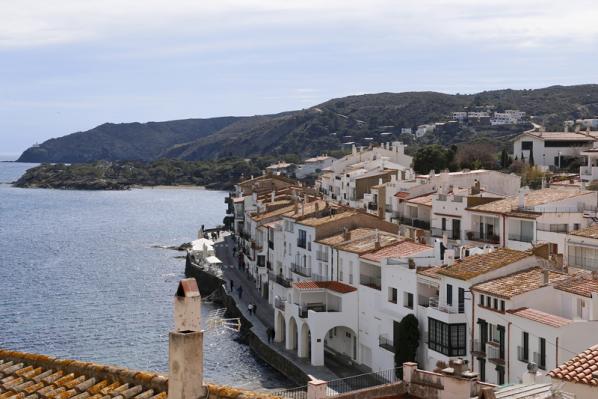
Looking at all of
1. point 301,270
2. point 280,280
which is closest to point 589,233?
point 301,270

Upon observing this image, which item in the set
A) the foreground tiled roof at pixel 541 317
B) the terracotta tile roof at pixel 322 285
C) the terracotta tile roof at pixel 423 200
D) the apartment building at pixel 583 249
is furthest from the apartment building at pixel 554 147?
the foreground tiled roof at pixel 541 317

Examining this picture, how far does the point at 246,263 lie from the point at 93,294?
1168 cm

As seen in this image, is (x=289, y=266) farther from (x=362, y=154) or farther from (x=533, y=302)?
(x=362, y=154)

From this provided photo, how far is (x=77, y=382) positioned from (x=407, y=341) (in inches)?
1051

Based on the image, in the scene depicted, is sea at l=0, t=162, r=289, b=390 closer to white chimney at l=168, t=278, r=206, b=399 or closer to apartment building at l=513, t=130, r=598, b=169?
apartment building at l=513, t=130, r=598, b=169

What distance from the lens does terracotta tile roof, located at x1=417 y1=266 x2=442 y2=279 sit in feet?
122

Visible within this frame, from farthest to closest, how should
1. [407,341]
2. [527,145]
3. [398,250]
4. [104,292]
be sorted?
[527,145], [104,292], [398,250], [407,341]

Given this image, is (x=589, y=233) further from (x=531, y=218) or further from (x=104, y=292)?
(x=104, y=292)

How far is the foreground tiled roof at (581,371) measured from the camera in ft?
41.9

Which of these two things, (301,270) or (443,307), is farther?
(301,270)

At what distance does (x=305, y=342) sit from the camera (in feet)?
144

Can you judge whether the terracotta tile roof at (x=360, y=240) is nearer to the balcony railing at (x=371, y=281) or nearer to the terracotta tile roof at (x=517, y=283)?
the balcony railing at (x=371, y=281)

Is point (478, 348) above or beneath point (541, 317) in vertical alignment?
beneath

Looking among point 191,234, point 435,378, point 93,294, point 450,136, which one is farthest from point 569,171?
point 450,136
